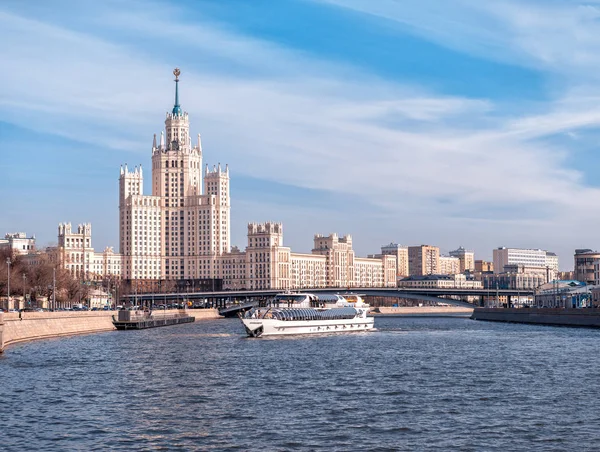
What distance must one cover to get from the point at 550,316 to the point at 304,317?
1868 inches

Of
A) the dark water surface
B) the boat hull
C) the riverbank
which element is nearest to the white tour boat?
the boat hull

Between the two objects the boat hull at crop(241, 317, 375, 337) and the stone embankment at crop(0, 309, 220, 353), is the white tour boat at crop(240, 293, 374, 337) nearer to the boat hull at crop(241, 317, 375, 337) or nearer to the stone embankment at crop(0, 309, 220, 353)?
the boat hull at crop(241, 317, 375, 337)

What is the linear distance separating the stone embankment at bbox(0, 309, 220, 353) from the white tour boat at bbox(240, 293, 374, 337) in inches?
777

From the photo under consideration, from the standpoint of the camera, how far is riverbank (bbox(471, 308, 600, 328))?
137500 mm

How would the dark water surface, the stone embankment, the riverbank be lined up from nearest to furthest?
1. the dark water surface
2. the stone embankment
3. the riverbank

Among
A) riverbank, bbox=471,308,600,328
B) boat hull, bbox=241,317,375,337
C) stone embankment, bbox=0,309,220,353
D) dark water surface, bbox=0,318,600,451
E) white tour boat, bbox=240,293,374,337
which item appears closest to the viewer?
dark water surface, bbox=0,318,600,451

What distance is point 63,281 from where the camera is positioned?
566 ft

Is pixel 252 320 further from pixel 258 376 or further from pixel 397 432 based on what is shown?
pixel 397 432

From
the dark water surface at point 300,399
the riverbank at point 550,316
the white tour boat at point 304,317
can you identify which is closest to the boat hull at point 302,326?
the white tour boat at point 304,317

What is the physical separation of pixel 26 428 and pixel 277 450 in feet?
39.7

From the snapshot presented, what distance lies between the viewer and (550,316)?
154000 mm

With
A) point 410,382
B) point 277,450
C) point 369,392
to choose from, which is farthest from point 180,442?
point 410,382

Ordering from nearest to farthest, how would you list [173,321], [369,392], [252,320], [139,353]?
[369,392], [139,353], [252,320], [173,321]

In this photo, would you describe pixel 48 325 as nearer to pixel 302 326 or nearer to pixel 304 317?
pixel 302 326
